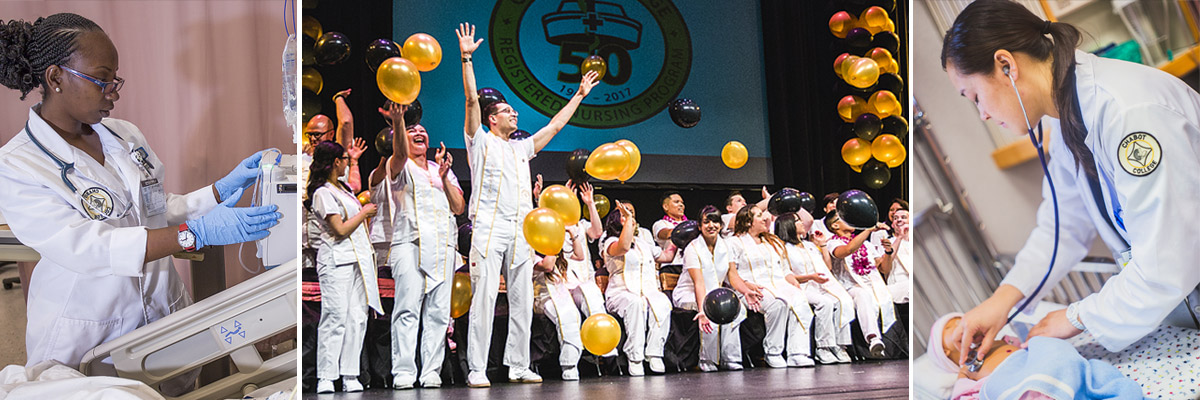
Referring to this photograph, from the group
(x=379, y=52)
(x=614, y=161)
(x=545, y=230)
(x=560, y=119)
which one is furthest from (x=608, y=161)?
(x=379, y=52)

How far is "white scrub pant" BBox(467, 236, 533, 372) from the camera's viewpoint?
300 cm

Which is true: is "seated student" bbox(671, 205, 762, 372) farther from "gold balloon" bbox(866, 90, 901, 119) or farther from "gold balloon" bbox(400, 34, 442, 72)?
"gold balloon" bbox(400, 34, 442, 72)

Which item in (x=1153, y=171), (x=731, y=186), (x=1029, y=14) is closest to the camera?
(x=1153, y=171)


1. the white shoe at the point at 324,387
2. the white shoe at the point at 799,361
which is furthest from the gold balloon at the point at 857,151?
the white shoe at the point at 324,387

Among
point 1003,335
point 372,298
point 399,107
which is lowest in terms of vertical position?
point 1003,335

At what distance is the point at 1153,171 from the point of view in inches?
75.7

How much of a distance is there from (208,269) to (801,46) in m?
2.63

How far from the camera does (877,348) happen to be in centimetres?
366

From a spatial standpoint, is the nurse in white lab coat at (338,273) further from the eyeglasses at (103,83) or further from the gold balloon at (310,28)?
the eyeglasses at (103,83)

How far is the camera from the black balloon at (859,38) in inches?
140

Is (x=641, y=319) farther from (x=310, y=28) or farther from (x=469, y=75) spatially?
(x=310, y=28)

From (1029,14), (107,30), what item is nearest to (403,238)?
(107,30)

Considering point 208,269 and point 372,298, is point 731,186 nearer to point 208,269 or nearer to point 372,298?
point 372,298

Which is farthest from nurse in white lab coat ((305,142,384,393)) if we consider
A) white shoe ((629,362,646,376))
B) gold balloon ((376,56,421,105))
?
white shoe ((629,362,646,376))
